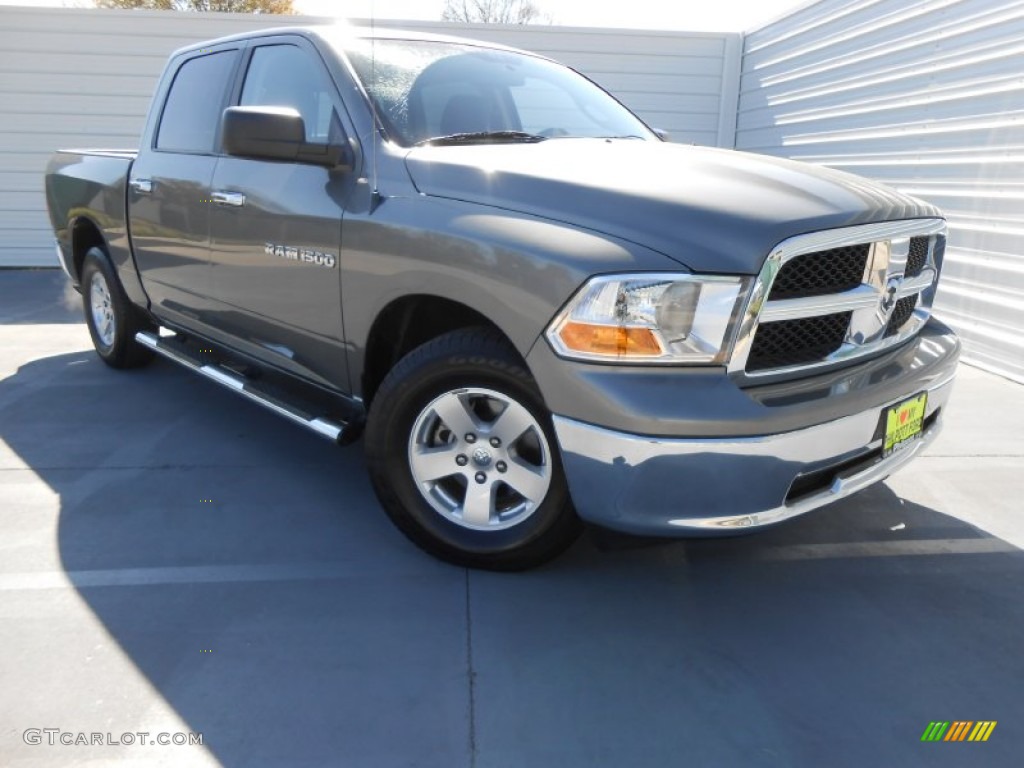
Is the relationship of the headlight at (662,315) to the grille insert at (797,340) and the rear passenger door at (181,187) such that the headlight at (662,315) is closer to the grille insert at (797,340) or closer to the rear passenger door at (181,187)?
the grille insert at (797,340)

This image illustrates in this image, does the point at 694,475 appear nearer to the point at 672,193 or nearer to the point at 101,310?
the point at 672,193

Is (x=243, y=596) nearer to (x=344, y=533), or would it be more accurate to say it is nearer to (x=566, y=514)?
(x=344, y=533)

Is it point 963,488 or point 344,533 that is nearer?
point 344,533

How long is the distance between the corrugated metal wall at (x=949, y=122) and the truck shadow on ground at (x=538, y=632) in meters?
2.98

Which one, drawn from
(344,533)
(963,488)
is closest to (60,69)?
(344,533)

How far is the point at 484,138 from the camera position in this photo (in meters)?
3.24

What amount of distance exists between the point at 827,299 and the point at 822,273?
8cm

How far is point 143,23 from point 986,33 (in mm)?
9043

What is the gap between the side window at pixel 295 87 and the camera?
3377 millimetres

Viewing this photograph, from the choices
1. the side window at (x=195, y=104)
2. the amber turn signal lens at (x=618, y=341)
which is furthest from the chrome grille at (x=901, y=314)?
the side window at (x=195, y=104)

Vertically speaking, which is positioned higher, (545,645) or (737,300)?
(737,300)

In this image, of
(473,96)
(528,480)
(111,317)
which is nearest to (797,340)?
(528,480)

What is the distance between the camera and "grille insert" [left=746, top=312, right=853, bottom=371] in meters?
2.46

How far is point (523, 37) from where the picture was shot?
33.4 ft
